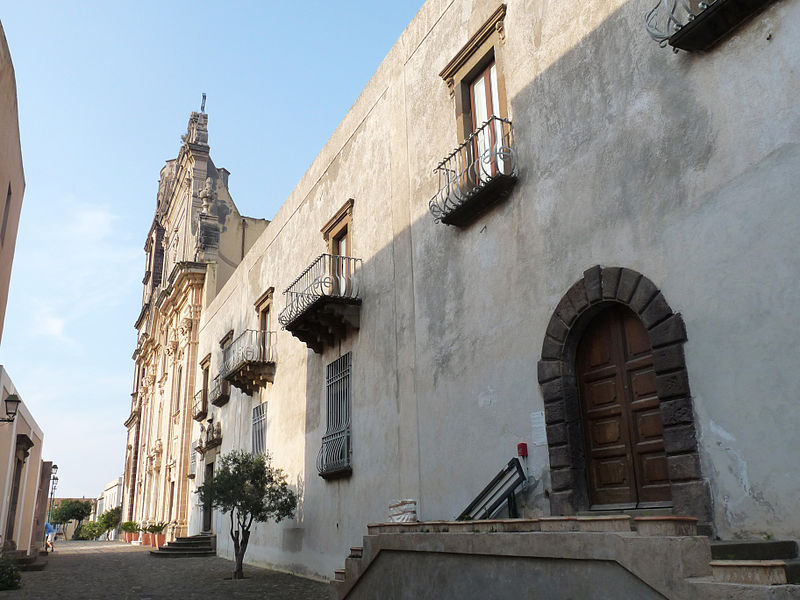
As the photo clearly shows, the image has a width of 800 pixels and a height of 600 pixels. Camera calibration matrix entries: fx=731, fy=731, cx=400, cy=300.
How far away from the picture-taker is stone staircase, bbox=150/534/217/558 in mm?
20609

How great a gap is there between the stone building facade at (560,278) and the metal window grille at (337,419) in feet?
0.17

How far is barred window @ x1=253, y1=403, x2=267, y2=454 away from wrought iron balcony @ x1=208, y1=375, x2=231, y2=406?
2631 mm

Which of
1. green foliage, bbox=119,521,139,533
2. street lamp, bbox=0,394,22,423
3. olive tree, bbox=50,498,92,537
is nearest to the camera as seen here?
street lamp, bbox=0,394,22,423

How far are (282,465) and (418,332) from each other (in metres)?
6.34

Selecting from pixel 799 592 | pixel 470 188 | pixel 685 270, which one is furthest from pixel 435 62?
pixel 799 592

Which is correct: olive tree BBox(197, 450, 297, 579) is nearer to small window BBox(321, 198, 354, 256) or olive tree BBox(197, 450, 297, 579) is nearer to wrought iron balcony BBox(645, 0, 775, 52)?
small window BBox(321, 198, 354, 256)

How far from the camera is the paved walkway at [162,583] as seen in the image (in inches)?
429

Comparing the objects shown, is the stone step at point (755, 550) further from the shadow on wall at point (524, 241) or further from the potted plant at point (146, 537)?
the potted plant at point (146, 537)

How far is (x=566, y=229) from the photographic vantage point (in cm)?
727

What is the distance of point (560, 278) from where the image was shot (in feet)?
23.9

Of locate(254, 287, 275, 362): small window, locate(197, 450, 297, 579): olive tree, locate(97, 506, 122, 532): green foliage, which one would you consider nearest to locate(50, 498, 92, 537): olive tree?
locate(97, 506, 122, 532): green foliage

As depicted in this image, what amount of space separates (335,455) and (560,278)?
6.22 metres

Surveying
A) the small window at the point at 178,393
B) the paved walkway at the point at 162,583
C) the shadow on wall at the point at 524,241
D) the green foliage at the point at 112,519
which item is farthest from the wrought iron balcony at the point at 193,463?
the green foliage at the point at 112,519

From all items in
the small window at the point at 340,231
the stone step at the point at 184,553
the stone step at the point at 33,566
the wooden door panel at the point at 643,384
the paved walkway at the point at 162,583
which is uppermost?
the small window at the point at 340,231
